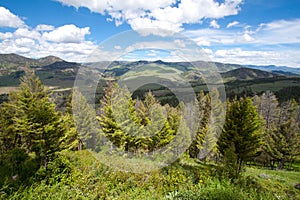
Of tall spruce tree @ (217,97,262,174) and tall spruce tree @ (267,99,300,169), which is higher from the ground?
tall spruce tree @ (217,97,262,174)

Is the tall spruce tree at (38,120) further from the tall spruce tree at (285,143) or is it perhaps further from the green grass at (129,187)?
the tall spruce tree at (285,143)

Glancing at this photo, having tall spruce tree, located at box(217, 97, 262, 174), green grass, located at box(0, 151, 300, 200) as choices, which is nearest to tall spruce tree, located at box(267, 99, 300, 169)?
tall spruce tree, located at box(217, 97, 262, 174)

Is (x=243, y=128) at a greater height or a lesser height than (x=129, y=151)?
greater

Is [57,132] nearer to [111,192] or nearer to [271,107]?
[111,192]

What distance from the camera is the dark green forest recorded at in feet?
22.9

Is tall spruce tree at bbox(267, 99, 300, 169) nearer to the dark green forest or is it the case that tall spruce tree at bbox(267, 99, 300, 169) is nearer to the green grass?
the dark green forest

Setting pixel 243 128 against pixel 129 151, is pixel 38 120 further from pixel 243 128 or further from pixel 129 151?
pixel 243 128

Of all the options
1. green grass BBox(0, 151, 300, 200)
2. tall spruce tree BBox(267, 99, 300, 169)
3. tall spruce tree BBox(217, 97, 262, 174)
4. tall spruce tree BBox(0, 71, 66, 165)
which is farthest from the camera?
tall spruce tree BBox(267, 99, 300, 169)

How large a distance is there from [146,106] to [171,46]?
14.6 m

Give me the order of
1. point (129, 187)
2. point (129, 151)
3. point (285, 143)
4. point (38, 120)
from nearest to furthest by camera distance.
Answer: point (129, 187), point (38, 120), point (129, 151), point (285, 143)

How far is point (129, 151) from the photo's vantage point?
2230 centimetres

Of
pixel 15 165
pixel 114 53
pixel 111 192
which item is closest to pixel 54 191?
pixel 111 192

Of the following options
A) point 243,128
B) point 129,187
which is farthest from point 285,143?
point 129,187

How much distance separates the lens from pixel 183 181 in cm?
829
